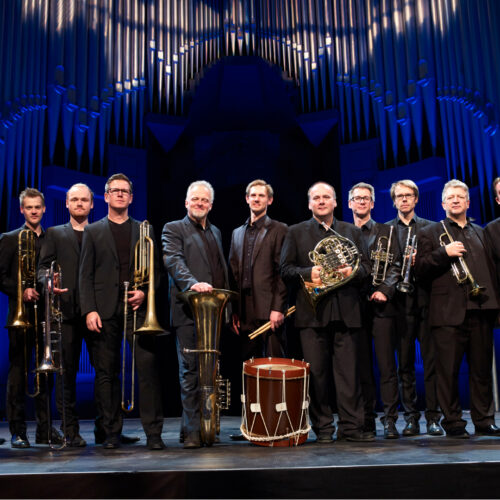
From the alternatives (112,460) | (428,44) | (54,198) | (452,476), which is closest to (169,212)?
(54,198)

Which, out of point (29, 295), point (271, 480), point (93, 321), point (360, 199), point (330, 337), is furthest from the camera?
point (360, 199)

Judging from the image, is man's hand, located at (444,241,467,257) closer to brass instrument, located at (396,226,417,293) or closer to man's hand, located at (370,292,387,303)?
brass instrument, located at (396,226,417,293)

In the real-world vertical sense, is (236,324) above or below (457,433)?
above

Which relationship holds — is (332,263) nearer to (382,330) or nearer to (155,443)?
(382,330)

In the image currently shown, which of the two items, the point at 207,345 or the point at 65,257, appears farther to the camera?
the point at 65,257

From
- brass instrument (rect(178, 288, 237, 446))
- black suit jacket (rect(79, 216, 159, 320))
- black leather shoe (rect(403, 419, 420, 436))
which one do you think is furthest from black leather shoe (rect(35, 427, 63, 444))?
black leather shoe (rect(403, 419, 420, 436))

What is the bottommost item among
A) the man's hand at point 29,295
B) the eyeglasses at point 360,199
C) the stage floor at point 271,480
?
the stage floor at point 271,480

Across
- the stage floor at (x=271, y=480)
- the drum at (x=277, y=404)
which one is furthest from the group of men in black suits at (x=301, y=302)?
the stage floor at (x=271, y=480)

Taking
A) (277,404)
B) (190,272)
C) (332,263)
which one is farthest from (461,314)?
(190,272)

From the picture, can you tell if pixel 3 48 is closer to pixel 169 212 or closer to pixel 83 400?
pixel 169 212

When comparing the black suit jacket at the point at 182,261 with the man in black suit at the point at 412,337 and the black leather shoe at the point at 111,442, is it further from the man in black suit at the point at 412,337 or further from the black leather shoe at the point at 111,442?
the man in black suit at the point at 412,337

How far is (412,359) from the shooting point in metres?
4.32

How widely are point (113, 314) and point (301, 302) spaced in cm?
116

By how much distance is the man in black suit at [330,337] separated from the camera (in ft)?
12.7
